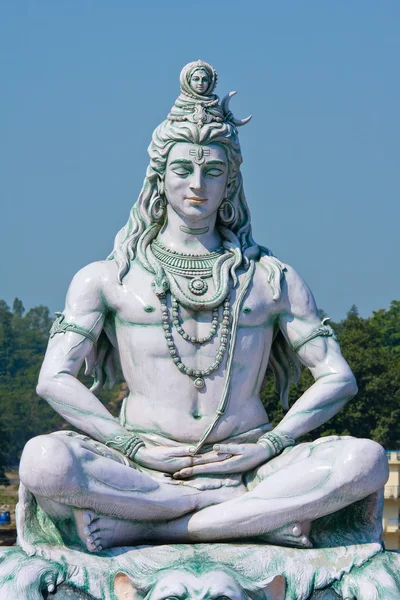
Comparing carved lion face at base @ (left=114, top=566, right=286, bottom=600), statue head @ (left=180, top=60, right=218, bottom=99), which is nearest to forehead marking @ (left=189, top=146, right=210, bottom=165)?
statue head @ (left=180, top=60, right=218, bottom=99)

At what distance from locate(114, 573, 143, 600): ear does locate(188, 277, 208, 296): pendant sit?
2.38m

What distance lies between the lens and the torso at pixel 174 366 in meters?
16.5

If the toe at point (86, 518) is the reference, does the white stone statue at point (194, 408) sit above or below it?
above

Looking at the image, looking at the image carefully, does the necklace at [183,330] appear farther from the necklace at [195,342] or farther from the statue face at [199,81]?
the statue face at [199,81]

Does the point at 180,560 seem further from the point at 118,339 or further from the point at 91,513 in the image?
the point at 118,339

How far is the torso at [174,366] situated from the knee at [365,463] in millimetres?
1188

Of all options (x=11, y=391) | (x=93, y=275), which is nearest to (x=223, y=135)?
(x=93, y=275)

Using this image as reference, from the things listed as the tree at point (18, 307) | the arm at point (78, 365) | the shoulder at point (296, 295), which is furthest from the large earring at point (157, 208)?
the tree at point (18, 307)

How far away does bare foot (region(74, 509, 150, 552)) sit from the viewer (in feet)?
51.2

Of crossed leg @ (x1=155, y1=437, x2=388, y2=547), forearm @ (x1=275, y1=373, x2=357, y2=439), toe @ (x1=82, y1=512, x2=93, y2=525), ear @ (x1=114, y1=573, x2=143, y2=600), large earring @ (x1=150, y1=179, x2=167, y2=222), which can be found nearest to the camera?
ear @ (x1=114, y1=573, x2=143, y2=600)

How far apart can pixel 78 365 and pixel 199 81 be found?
2390mm

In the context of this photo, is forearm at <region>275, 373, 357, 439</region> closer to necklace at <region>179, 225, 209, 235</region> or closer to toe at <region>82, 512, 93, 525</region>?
necklace at <region>179, 225, 209, 235</region>

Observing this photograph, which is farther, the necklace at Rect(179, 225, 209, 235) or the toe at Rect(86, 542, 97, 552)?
the necklace at Rect(179, 225, 209, 235)

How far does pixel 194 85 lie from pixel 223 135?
0.45 meters
